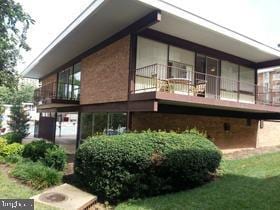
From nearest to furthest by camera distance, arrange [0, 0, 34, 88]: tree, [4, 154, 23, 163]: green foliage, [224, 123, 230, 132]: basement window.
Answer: [0, 0, 34, 88]: tree < [4, 154, 23, 163]: green foliage < [224, 123, 230, 132]: basement window

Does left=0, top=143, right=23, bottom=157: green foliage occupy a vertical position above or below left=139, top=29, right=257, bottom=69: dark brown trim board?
below

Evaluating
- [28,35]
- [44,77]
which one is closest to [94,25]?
[28,35]

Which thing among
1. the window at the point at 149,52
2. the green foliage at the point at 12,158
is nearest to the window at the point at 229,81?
the window at the point at 149,52

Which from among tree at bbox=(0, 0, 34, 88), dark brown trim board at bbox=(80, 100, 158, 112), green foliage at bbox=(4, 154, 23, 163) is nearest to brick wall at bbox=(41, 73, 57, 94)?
dark brown trim board at bbox=(80, 100, 158, 112)

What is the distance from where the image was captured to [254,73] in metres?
17.4

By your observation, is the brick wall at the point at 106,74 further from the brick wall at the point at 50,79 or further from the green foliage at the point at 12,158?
the brick wall at the point at 50,79

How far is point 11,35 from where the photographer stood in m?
10.7

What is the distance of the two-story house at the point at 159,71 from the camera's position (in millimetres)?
10820

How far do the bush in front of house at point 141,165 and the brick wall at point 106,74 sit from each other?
143 inches

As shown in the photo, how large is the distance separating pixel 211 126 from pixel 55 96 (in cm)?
1164

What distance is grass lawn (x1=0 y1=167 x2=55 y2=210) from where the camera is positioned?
754 centimetres

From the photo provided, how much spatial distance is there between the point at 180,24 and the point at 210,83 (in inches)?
179

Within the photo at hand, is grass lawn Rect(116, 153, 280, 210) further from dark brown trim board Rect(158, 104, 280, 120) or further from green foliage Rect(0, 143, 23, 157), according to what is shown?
green foliage Rect(0, 143, 23, 157)

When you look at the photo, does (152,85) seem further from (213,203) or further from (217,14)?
(213,203)
